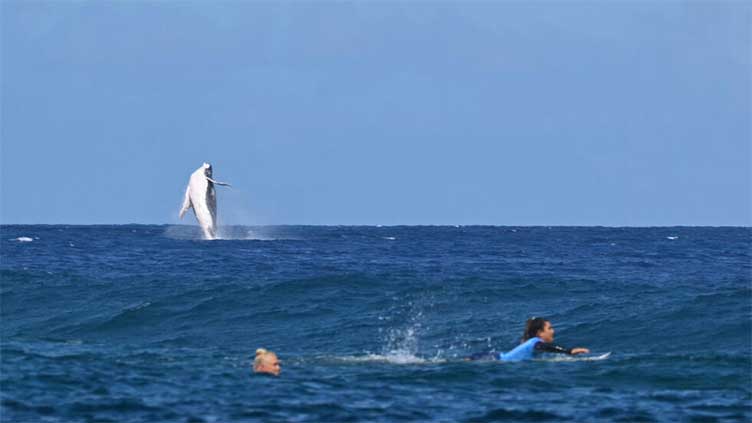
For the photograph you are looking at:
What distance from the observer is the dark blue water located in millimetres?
14070

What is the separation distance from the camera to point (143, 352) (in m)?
19.8

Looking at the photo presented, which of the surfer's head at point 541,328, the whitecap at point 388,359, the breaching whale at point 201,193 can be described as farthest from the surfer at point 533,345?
the breaching whale at point 201,193

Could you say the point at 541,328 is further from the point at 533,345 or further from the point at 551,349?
the point at 551,349

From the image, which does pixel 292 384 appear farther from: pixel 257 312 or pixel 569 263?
pixel 569 263

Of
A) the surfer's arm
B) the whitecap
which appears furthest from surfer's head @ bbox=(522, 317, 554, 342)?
the whitecap

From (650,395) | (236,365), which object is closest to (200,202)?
(236,365)

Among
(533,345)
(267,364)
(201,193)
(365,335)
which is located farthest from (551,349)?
(201,193)

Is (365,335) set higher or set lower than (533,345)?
lower

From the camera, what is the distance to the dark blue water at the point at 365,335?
14.1 metres

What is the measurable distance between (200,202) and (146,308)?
25219 mm

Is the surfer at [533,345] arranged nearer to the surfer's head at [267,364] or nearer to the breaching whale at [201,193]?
the surfer's head at [267,364]

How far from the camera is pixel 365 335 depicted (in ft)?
78.0

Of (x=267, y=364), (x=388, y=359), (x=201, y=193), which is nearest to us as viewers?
(x=267, y=364)

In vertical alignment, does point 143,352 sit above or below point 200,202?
below
